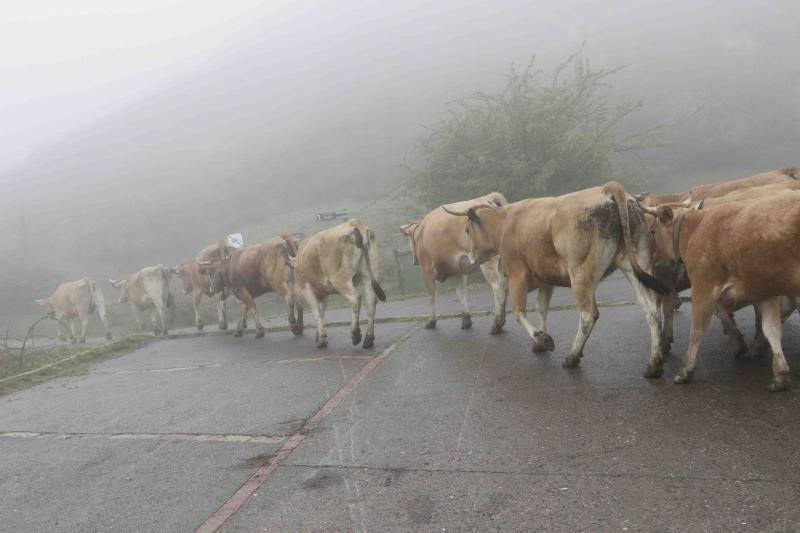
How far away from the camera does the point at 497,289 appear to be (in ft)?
28.3

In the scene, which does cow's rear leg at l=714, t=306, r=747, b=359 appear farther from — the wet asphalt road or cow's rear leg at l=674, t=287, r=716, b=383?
cow's rear leg at l=674, t=287, r=716, b=383

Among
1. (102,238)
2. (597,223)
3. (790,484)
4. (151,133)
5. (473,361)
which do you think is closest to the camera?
(790,484)

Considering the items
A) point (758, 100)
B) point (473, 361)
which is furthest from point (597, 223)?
point (758, 100)

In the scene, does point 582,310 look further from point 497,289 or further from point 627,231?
point 497,289

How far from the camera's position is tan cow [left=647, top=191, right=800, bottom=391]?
14.1 feet

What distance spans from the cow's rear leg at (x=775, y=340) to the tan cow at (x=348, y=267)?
493 centimetres

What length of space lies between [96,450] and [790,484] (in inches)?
232

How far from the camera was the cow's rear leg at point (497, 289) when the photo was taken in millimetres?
8312

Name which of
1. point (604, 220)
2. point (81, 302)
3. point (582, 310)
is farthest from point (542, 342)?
point (81, 302)

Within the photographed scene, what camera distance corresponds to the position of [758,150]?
29.2m

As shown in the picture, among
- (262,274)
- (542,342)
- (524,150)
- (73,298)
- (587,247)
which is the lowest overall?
(73,298)

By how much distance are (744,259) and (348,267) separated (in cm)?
554

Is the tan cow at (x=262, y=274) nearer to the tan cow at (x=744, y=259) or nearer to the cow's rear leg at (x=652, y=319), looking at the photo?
the cow's rear leg at (x=652, y=319)

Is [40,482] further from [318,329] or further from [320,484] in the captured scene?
[318,329]
